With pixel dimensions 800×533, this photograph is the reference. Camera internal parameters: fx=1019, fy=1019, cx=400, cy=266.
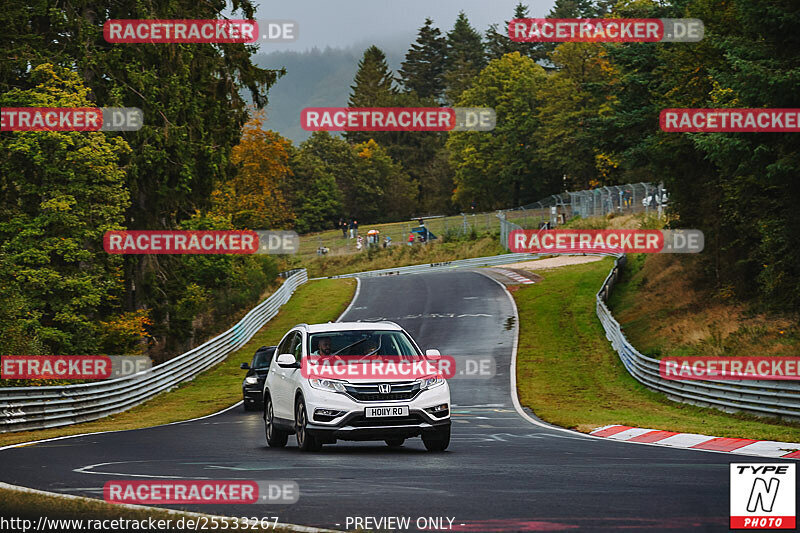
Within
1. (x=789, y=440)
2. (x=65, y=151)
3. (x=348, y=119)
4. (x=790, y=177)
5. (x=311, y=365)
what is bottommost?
(x=789, y=440)

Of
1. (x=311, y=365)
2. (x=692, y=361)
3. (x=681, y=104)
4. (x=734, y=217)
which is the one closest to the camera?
(x=311, y=365)

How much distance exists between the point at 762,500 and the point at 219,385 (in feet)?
96.6

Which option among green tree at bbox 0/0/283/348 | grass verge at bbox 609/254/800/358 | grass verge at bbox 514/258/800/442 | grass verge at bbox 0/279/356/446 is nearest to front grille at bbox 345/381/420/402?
grass verge at bbox 514/258/800/442

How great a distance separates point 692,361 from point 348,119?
137574mm

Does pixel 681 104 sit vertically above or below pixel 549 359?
above

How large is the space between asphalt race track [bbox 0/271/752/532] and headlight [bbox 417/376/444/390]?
91cm

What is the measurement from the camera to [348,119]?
161875 millimetres

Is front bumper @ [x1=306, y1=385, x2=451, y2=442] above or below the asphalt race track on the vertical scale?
above

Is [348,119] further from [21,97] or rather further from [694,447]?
[694,447]

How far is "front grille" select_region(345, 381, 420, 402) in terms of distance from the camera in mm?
13477

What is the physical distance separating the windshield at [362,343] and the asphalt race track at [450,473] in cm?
140

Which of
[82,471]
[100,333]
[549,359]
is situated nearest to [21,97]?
[100,333]

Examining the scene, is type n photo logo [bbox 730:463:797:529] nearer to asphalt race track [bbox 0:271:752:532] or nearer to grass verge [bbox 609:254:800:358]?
asphalt race track [bbox 0:271:752:532]

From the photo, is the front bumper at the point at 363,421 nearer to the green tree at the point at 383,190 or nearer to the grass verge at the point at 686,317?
the grass verge at the point at 686,317
